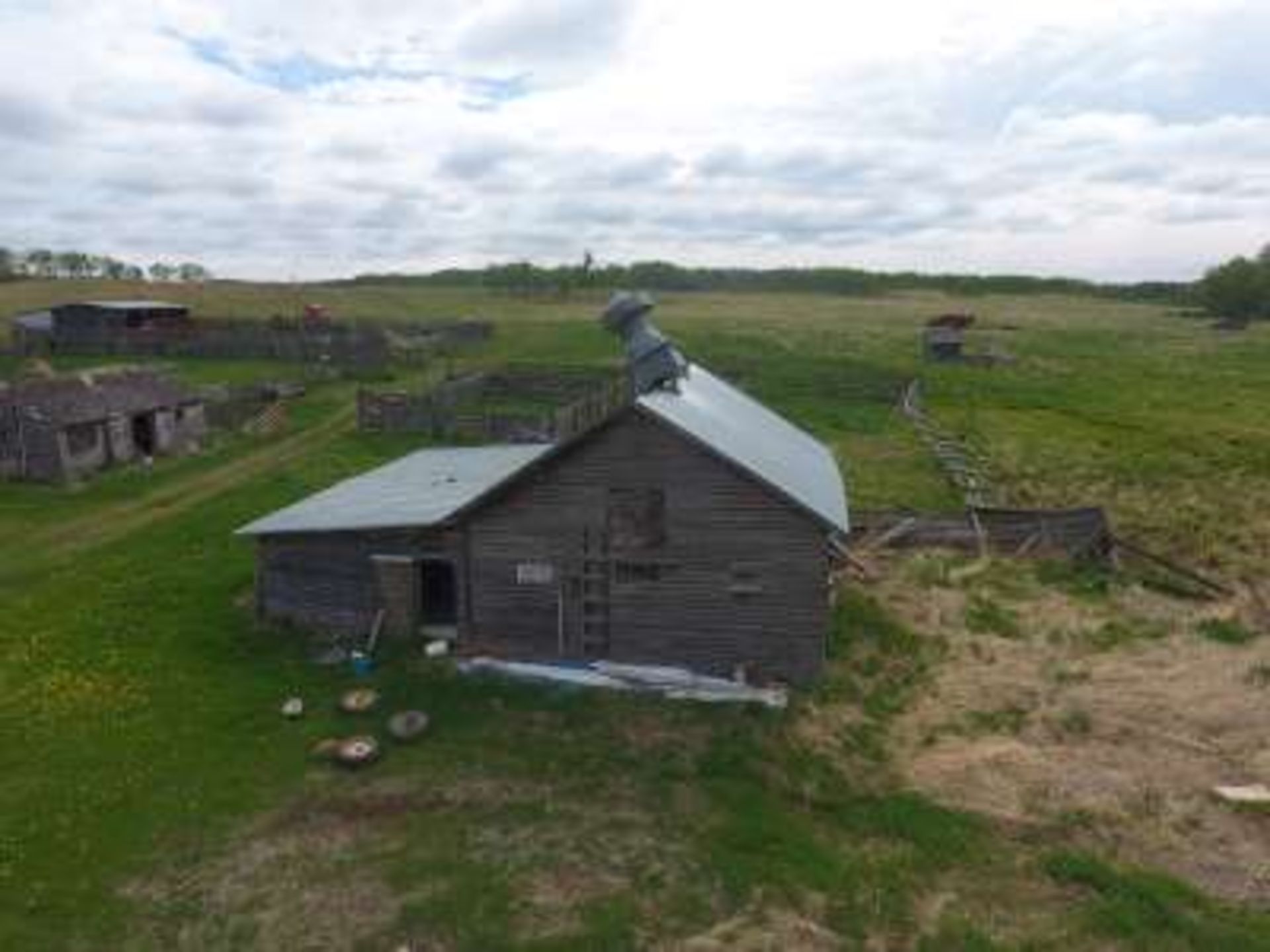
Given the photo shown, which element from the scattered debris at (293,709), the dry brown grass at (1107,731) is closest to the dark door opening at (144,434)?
the scattered debris at (293,709)

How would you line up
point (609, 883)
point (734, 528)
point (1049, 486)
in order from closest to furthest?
1. point (609, 883)
2. point (734, 528)
3. point (1049, 486)

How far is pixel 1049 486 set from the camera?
4066 centimetres

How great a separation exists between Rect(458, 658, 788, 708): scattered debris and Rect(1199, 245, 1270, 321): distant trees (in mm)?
123869

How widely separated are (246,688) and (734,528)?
971cm

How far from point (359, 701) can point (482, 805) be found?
4321 millimetres

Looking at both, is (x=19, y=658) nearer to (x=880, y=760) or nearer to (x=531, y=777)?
(x=531, y=777)

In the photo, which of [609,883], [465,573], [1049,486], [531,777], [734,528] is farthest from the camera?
[1049,486]

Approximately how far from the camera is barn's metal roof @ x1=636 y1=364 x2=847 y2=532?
21719mm

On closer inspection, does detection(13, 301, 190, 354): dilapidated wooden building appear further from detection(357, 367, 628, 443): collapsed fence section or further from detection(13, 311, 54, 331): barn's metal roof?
detection(357, 367, 628, 443): collapsed fence section

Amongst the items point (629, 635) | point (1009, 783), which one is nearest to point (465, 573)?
point (629, 635)

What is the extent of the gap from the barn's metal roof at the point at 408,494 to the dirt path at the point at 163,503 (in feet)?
28.1

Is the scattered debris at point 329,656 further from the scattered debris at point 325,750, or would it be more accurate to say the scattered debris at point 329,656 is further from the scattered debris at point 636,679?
the scattered debris at point 325,750

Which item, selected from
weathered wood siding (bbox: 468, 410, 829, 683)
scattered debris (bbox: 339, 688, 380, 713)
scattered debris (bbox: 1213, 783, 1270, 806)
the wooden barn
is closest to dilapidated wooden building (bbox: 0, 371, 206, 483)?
the wooden barn

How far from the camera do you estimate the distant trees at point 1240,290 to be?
126500mm
